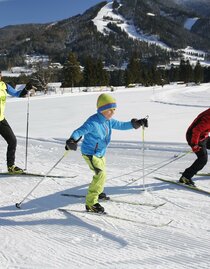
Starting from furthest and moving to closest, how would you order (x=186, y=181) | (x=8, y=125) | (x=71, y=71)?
(x=71, y=71)
(x=8, y=125)
(x=186, y=181)


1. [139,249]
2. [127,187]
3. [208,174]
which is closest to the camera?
[139,249]

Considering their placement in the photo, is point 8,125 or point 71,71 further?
point 71,71

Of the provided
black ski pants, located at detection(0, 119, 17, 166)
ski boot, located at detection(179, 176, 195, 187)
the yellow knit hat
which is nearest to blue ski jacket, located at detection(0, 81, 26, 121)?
black ski pants, located at detection(0, 119, 17, 166)

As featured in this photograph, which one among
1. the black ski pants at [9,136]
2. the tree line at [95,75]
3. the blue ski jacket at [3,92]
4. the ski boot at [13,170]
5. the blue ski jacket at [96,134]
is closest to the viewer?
the blue ski jacket at [96,134]

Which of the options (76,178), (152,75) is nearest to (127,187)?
(76,178)

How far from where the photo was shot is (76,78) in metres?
62.4

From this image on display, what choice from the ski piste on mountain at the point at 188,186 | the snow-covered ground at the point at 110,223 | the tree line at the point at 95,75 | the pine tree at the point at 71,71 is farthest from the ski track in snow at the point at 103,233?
the pine tree at the point at 71,71

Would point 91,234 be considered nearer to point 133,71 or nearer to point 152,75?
point 133,71

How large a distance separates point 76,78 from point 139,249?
196ft

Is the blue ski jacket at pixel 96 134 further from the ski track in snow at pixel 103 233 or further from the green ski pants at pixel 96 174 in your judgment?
the ski track in snow at pixel 103 233

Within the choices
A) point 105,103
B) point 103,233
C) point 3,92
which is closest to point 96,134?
point 105,103

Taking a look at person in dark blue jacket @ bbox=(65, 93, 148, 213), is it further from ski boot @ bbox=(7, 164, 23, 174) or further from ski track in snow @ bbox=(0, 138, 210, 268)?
ski boot @ bbox=(7, 164, 23, 174)

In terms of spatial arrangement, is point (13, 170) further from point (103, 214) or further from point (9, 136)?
point (103, 214)

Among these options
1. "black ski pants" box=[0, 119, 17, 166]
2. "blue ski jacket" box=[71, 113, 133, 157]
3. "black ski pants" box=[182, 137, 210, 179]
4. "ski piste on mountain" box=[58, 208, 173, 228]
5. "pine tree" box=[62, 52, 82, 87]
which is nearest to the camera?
"ski piste on mountain" box=[58, 208, 173, 228]
